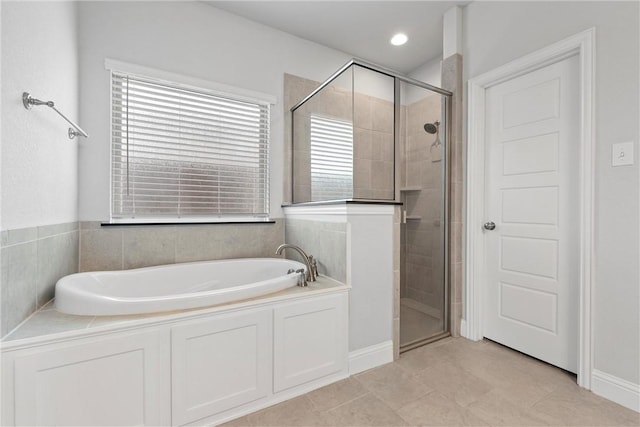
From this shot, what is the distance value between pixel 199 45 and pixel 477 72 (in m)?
2.24

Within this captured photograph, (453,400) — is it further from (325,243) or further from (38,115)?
(38,115)

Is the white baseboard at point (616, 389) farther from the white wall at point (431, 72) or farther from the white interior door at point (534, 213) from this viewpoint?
the white wall at point (431, 72)

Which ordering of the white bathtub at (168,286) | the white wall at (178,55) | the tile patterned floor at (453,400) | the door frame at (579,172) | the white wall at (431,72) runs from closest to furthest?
the white bathtub at (168,286), the tile patterned floor at (453,400), the door frame at (579,172), the white wall at (178,55), the white wall at (431,72)

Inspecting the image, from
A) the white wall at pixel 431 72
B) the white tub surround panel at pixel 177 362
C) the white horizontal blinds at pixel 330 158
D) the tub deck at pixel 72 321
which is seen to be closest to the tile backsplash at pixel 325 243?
the white tub surround panel at pixel 177 362

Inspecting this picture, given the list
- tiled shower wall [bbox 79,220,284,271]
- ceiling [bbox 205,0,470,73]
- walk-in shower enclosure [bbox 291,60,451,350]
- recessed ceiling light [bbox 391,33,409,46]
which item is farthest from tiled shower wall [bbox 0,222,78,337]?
recessed ceiling light [bbox 391,33,409,46]

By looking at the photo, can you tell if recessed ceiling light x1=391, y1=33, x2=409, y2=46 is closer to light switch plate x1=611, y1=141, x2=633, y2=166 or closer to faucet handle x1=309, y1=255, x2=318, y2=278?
light switch plate x1=611, y1=141, x2=633, y2=166

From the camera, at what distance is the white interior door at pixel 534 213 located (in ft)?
5.94

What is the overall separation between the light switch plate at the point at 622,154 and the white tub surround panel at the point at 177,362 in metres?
1.63

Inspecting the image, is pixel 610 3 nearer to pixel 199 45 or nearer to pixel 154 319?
pixel 199 45

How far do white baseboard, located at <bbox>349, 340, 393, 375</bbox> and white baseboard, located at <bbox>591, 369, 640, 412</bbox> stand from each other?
1.12 m

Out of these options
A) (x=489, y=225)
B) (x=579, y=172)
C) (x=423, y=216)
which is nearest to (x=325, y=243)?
(x=423, y=216)

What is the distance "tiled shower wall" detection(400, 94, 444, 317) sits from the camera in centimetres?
225

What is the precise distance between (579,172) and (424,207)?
3.14 feet

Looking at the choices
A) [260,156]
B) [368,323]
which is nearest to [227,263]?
[260,156]
